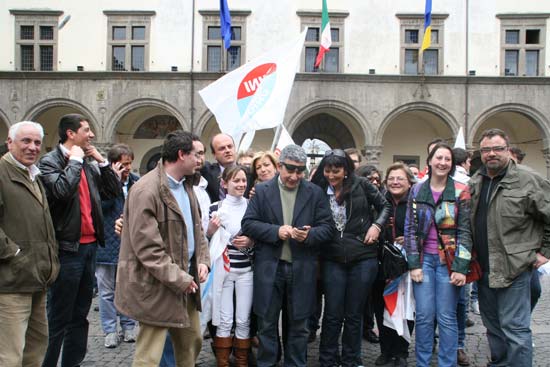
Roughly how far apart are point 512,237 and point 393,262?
108cm

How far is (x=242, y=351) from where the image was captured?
4.35 m


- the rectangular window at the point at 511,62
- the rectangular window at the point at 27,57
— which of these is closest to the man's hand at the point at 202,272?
the rectangular window at the point at 511,62

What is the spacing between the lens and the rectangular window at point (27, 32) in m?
18.4

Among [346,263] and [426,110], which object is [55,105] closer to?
[426,110]

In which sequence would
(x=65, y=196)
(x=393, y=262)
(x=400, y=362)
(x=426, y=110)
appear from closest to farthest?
(x=65, y=196) → (x=393, y=262) → (x=400, y=362) → (x=426, y=110)

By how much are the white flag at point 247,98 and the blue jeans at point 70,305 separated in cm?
335

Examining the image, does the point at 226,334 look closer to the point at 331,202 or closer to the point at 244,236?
the point at 244,236

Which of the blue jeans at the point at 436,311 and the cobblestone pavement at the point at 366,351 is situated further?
the cobblestone pavement at the point at 366,351

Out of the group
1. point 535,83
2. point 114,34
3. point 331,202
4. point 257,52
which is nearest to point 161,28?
point 114,34

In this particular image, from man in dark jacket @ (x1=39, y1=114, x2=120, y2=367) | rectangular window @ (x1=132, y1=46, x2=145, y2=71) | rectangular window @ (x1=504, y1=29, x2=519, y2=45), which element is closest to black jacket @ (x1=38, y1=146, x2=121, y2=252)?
man in dark jacket @ (x1=39, y1=114, x2=120, y2=367)

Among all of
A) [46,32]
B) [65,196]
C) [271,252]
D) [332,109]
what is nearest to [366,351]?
[271,252]

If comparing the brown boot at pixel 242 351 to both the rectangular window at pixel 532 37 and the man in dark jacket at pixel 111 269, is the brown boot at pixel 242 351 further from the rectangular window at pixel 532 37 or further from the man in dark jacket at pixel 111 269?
the rectangular window at pixel 532 37

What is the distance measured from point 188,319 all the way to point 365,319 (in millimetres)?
3108


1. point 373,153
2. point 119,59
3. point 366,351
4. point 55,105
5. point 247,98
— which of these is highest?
point 119,59
